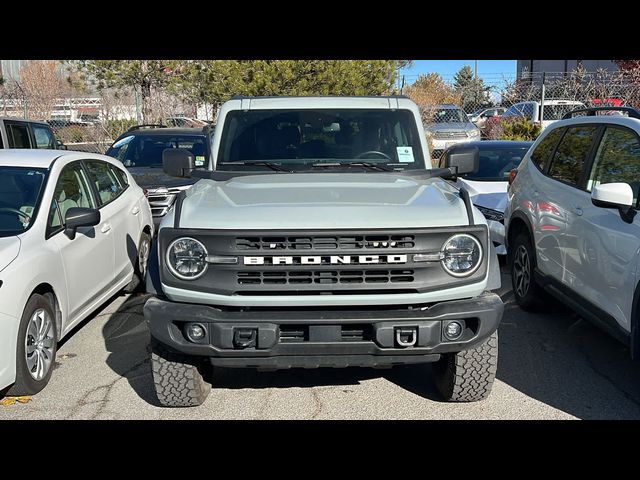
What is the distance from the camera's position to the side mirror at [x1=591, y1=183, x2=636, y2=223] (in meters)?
4.15

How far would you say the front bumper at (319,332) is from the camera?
143 inches

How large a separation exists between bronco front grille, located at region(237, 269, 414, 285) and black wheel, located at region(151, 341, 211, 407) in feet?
2.41

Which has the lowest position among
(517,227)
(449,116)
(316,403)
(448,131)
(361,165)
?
(448,131)

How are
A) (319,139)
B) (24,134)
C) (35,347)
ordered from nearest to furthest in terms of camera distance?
1. (35,347)
2. (319,139)
3. (24,134)

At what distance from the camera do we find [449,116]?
18.0 metres

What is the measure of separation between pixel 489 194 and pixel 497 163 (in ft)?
2.93

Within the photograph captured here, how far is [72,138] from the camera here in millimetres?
18250

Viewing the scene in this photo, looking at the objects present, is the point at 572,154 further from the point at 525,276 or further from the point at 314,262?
the point at 314,262

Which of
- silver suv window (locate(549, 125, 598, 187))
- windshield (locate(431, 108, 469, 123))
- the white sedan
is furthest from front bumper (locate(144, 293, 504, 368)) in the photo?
windshield (locate(431, 108, 469, 123))

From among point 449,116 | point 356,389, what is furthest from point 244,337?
point 449,116

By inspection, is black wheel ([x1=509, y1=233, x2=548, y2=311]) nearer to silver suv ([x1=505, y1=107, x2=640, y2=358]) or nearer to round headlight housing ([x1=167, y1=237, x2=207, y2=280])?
silver suv ([x1=505, y1=107, x2=640, y2=358])

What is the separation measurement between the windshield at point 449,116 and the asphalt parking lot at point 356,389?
1287 cm

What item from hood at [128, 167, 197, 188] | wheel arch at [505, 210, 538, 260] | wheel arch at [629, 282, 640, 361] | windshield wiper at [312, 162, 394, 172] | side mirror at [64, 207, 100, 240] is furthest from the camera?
hood at [128, 167, 197, 188]

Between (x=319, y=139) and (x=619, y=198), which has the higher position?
(x=319, y=139)
